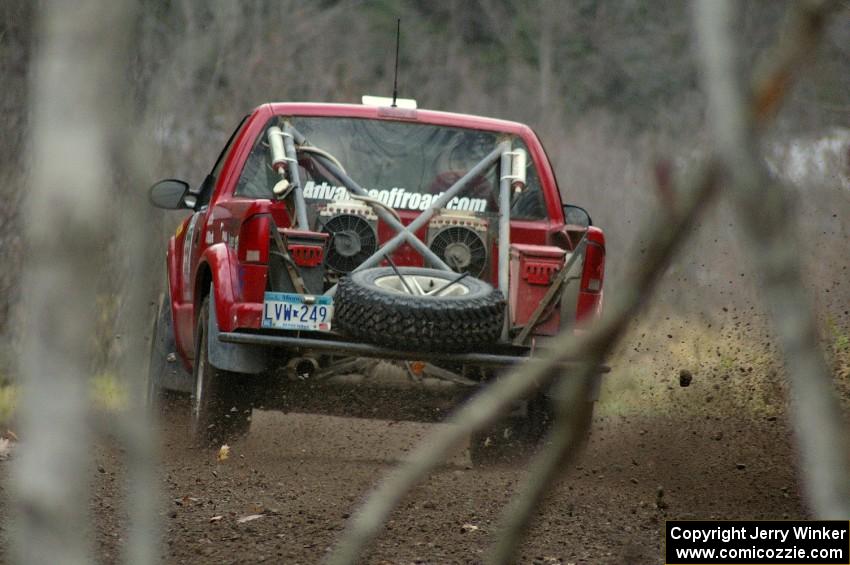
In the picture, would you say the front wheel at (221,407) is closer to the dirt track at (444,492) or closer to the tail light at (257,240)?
the dirt track at (444,492)

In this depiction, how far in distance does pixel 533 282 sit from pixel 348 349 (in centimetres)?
103

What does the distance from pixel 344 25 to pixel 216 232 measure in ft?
58.4

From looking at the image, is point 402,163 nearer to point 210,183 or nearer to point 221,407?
point 210,183

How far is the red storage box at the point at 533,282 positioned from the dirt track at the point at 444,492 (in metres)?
0.79

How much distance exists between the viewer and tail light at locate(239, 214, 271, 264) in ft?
23.4

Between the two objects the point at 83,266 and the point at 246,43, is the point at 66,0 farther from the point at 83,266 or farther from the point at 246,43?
the point at 246,43

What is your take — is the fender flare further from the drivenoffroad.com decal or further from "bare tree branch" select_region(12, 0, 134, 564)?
"bare tree branch" select_region(12, 0, 134, 564)

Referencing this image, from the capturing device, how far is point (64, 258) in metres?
1.23

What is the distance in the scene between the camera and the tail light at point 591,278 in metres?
7.58

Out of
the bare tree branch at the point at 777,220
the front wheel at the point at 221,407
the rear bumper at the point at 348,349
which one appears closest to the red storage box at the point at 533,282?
the rear bumper at the point at 348,349

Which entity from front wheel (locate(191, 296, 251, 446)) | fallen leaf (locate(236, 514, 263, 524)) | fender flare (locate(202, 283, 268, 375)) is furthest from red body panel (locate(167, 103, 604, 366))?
fallen leaf (locate(236, 514, 263, 524))

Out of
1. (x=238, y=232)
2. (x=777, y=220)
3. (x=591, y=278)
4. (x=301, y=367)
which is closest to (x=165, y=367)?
(x=301, y=367)

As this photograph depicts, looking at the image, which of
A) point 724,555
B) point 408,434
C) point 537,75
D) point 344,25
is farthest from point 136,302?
point 537,75

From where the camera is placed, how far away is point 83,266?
4.09ft
